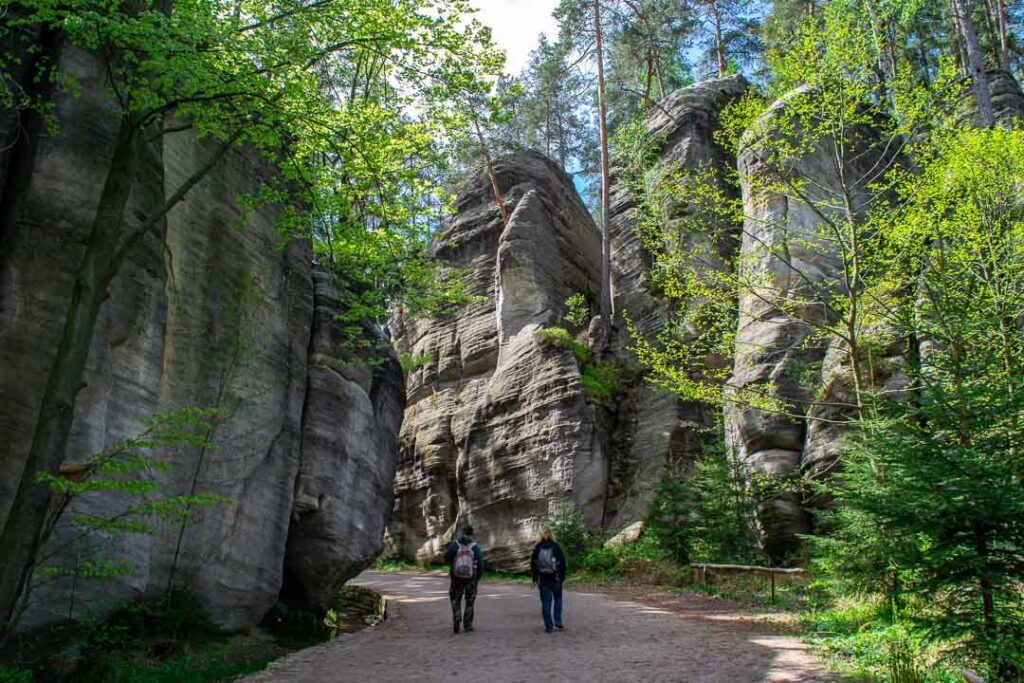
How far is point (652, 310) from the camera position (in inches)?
1082

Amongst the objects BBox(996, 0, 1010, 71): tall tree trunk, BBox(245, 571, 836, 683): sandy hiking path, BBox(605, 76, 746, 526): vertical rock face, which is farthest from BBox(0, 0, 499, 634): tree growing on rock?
BBox(996, 0, 1010, 71): tall tree trunk

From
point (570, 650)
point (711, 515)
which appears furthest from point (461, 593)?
point (711, 515)

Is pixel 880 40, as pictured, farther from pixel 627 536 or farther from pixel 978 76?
pixel 627 536

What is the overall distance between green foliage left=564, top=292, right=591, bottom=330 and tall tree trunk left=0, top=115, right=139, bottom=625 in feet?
69.8

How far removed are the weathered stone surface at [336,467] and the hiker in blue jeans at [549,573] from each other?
16.9ft

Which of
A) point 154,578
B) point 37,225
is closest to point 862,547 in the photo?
point 154,578

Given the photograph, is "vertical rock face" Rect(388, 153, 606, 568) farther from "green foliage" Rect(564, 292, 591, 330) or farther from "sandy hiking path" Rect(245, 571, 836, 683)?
"sandy hiking path" Rect(245, 571, 836, 683)

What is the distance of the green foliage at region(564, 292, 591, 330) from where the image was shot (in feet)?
93.5

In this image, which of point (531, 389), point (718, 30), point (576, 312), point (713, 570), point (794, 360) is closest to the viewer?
point (713, 570)

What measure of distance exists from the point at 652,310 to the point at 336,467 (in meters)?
16.2

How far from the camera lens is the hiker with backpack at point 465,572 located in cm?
1052

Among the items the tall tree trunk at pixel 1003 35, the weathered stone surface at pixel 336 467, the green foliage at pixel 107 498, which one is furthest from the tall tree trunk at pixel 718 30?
the green foliage at pixel 107 498

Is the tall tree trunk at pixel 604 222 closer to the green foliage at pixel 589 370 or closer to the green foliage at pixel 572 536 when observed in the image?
the green foliage at pixel 589 370

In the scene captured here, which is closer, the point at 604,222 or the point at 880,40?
the point at 880,40
